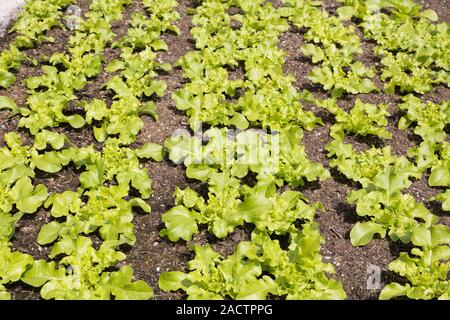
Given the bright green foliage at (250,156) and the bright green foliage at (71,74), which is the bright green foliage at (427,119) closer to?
the bright green foliage at (250,156)

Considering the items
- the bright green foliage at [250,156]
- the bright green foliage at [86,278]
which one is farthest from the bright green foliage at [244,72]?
the bright green foliage at [86,278]

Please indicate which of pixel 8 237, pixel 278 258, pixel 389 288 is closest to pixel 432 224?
pixel 389 288

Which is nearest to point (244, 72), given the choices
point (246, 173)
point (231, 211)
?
point (246, 173)

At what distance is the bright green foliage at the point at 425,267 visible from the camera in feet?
13.7

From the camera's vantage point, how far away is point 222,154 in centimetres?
532

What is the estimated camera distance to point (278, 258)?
4.26m

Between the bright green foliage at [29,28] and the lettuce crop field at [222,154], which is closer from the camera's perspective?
the lettuce crop field at [222,154]

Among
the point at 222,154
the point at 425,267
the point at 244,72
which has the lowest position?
the point at 425,267

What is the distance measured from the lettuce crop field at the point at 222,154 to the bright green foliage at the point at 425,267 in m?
0.02

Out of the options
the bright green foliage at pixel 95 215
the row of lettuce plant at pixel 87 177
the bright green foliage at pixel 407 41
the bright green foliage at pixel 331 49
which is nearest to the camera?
the row of lettuce plant at pixel 87 177

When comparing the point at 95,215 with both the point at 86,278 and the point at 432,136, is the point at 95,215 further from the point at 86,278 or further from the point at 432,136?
the point at 432,136

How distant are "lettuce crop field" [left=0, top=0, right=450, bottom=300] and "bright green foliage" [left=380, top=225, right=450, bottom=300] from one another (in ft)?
0.05

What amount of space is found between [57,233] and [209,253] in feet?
4.66

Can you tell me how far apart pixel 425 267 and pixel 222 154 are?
2218 mm
